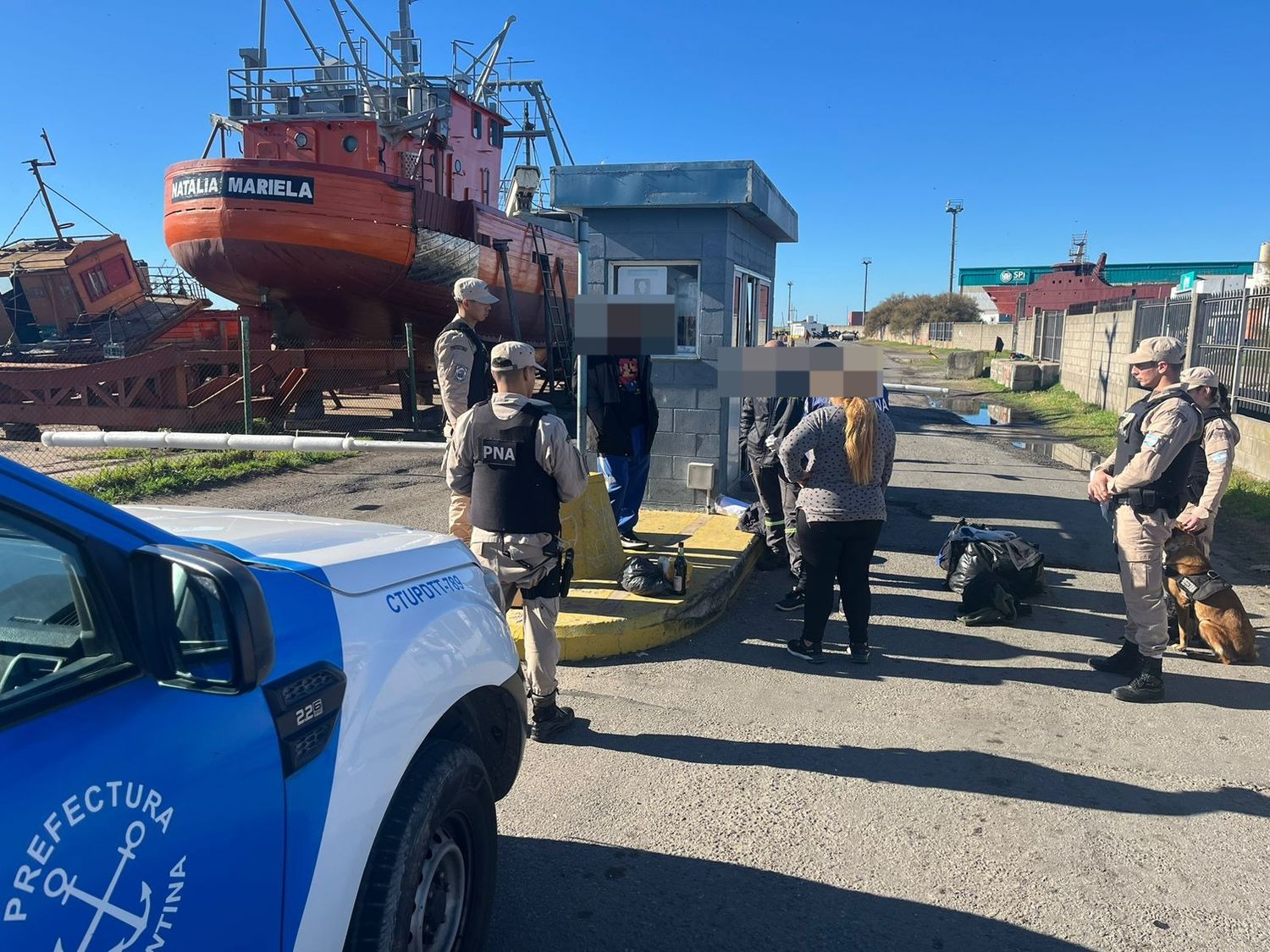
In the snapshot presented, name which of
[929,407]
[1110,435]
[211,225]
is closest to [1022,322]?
[929,407]

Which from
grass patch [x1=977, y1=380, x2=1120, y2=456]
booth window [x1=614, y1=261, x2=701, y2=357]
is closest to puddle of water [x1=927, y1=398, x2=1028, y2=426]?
grass patch [x1=977, y1=380, x2=1120, y2=456]

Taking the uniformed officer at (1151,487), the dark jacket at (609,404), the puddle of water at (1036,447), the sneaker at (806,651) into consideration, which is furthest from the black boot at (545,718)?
the puddle of water at (1036,447)

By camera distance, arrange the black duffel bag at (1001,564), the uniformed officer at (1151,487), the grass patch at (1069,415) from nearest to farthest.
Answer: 1. the uniformed officer at (1151,487)
2. the black duffel bag at (1001,564)
3. the grass patch at (1069,415)

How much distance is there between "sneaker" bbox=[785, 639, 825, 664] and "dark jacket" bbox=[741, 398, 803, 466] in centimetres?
147

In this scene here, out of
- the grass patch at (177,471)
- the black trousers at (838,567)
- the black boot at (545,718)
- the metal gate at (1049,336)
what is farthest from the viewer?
the metal gate at (1049,336)

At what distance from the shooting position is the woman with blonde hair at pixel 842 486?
4.80 m

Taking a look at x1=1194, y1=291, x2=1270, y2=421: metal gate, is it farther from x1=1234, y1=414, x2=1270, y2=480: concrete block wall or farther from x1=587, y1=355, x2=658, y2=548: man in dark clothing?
x1=587, y1=355, x2=658, y2=548: man in dark clothing

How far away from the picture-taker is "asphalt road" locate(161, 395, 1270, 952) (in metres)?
2.97

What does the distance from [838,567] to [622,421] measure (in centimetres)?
208

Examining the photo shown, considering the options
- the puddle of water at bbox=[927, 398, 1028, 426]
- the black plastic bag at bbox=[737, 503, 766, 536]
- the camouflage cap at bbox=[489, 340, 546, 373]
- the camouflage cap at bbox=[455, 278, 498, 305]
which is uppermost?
the camouflage cap at bbox=[455, 278, 498, 305]

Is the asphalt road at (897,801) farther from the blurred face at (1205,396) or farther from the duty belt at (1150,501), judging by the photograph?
the blurred face at (1205,396)

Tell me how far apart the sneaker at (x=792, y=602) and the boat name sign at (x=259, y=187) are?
38.0 feet

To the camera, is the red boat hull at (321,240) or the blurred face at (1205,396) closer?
the blurred face at (1205,396)

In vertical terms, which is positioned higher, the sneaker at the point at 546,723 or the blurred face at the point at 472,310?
the blurred face at the point at 472,310
